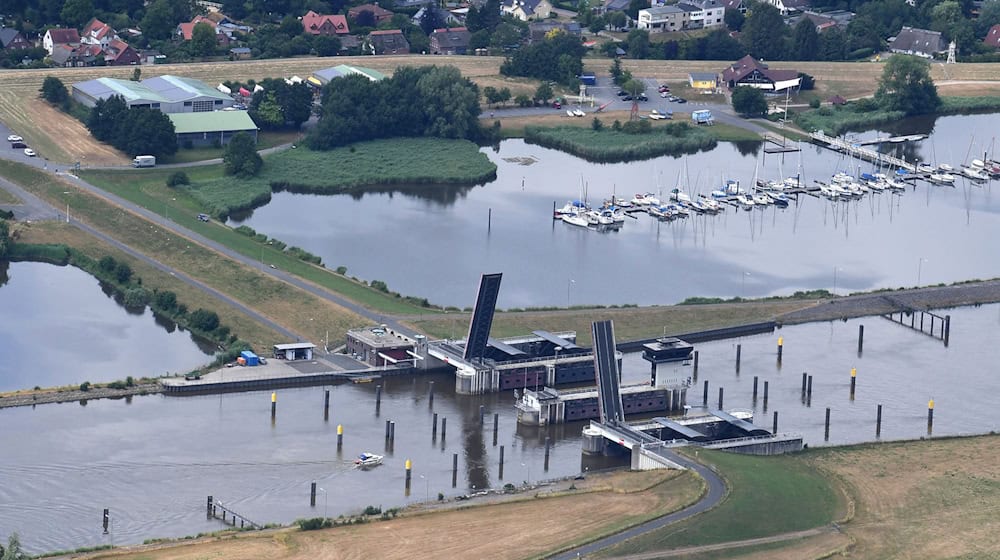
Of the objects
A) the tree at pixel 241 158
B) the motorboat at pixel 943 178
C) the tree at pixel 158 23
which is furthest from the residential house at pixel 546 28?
the tree at pixel 241 158

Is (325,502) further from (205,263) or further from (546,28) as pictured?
(546,28)

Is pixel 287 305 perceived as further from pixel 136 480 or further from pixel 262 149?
pixel 262 149

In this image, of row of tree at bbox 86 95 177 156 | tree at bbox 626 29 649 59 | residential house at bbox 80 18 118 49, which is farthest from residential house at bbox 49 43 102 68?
tree at bbox 626 29 649 59

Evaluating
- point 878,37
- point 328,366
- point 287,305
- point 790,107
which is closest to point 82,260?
point 287,305

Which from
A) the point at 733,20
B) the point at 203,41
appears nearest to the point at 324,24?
the point at 203,41

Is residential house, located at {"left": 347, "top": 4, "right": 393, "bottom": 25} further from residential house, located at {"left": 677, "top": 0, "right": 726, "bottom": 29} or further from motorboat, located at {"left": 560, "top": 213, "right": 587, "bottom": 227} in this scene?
motorboat, located at {"left": 560, "top": 213, "right": 587, "bottom": 227}

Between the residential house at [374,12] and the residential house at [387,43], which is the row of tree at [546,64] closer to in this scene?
the residential house at [387,43]
